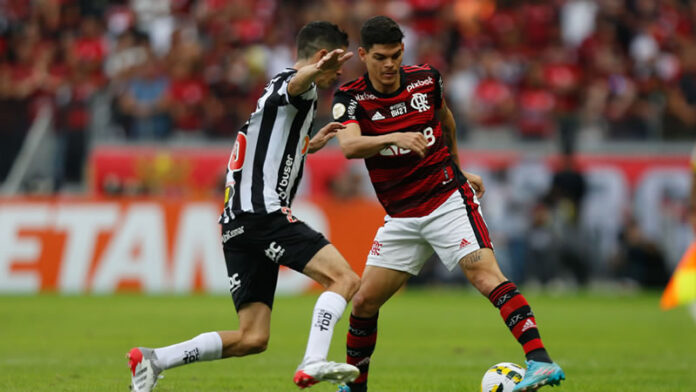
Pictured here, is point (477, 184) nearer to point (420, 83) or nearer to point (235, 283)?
point (420, 83)

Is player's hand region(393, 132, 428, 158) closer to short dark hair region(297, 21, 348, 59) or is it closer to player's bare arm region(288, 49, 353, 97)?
player's bare arm region(288, 49, 353, 97)

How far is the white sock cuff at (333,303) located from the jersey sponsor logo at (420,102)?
171 centimetres

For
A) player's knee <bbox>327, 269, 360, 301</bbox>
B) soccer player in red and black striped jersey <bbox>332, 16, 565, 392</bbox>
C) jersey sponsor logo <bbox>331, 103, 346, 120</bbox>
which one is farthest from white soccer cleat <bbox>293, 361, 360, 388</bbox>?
jersey sponsor logo <bbox>331, 103, 346, 120</bbox>

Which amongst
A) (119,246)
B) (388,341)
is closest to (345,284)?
(388,341)

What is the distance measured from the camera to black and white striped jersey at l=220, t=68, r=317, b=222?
284 inches

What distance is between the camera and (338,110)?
7.67 metres

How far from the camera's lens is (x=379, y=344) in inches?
491

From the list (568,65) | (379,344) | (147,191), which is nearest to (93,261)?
(147,191)

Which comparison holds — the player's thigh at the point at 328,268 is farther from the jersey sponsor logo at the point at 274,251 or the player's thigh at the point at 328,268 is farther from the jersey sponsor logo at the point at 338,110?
the jersey sponsor logo at the point at 338,110

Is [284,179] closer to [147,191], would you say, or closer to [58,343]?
[58,343]

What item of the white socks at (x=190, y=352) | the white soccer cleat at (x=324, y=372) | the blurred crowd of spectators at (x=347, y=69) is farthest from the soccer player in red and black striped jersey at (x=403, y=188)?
the blurred crowd of spectators at (x=347, y=69)

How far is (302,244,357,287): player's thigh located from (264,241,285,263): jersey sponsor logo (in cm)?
20

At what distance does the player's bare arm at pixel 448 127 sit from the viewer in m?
8.20

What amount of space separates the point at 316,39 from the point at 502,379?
105 inches
